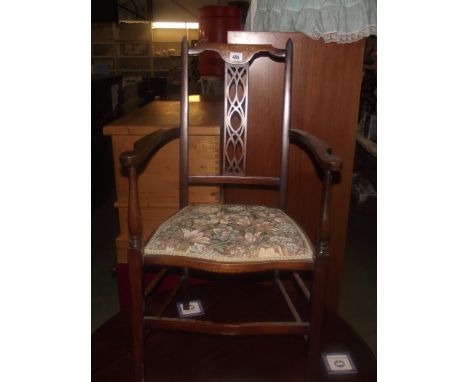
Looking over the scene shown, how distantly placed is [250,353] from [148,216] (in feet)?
2.26

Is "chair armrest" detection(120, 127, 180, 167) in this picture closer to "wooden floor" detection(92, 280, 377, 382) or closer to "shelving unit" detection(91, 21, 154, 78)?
"wooden floor" detection(92, 280, 377, 382)

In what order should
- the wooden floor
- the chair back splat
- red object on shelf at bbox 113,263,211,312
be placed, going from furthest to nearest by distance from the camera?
red object on shelf at bbox 113,263,211,312
the chair back splat
the wooden floor

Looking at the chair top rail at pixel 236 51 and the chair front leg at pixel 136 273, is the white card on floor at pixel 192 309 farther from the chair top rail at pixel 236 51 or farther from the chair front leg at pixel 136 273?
the chair top rail at pixel 236 51

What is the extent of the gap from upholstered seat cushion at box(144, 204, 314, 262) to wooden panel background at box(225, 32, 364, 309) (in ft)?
1.84

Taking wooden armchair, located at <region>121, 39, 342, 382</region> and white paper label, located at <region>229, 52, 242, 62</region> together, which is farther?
white paper label, located at <region>229, 52, 242, 62</region>

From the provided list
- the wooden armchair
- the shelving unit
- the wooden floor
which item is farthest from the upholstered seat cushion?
the shelving unit

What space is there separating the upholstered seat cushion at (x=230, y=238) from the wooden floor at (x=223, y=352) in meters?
0.34

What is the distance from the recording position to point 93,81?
320 cm

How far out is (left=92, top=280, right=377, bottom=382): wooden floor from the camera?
3.47 feet

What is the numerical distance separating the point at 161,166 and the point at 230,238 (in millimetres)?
607

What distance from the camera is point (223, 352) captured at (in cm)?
113

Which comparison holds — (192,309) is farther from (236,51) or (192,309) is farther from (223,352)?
(236,51)

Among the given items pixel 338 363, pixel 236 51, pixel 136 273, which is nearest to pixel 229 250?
pixel 136 273

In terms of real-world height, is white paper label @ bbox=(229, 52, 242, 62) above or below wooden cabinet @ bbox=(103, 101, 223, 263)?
above
